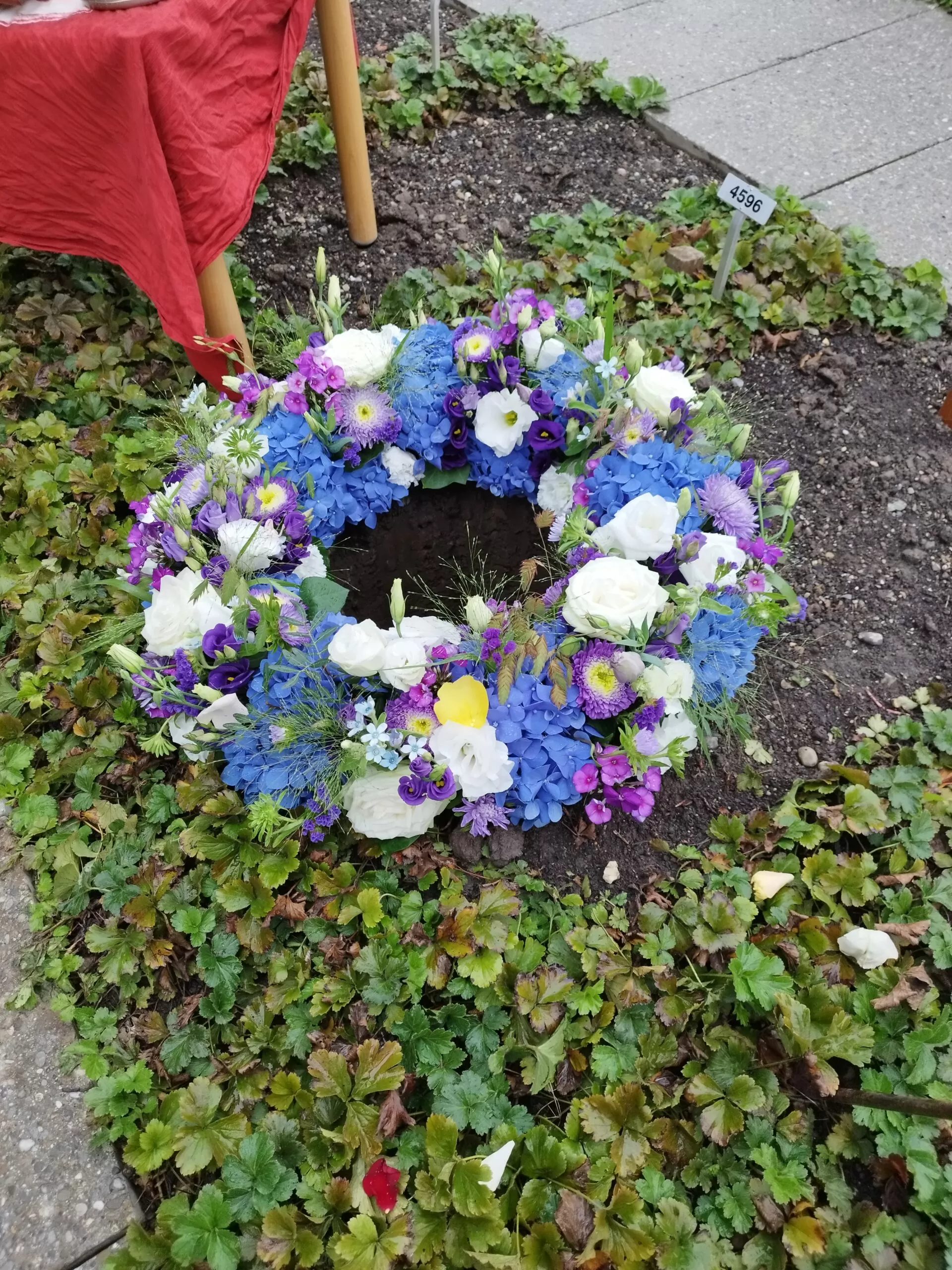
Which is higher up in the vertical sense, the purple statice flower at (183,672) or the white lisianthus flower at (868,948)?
the purple statice flower at (183,672)

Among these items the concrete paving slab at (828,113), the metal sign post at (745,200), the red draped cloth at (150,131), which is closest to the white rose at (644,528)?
the metal sign post at (745,200)

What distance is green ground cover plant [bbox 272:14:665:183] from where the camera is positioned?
333 centimetres

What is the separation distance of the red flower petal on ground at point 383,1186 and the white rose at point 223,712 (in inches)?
31.1

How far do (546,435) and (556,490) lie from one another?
0.42 feet

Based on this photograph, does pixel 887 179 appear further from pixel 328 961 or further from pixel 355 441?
pixel 328 961

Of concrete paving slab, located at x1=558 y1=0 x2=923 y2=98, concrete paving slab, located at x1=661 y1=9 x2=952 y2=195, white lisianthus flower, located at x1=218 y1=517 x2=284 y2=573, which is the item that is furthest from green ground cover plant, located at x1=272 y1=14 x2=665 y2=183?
white lisianthus flower, located at x1=218 y1=517 x2=284 y2=573

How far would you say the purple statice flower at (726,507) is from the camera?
1771mm

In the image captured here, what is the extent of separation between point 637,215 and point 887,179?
3.06 ft

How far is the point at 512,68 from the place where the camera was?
11.5 ft

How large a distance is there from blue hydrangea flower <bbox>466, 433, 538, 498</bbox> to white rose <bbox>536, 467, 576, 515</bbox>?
5 centimetres

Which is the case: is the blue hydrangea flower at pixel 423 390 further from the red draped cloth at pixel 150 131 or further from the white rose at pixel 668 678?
the white rose at pixel 668 678

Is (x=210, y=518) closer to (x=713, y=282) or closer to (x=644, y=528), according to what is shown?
(x=644, y=528)

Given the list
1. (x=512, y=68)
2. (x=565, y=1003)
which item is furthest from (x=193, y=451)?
(x=512, y=68)

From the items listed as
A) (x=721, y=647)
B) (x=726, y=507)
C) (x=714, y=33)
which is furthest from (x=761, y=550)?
(x=714, y=33)
